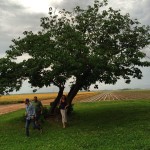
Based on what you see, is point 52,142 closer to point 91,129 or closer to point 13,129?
point 91,129

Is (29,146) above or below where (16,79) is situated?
below

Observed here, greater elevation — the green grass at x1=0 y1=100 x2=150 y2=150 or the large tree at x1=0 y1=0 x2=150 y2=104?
the large tree at x1=0 y1=0 x2=150 y2=104

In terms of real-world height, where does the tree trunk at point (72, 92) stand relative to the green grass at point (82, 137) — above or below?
above

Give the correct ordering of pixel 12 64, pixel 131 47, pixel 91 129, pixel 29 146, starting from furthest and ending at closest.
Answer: pixel 131 47
pixel 12 64
pixel 91 129
pixel 29 146

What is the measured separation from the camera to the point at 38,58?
27.9 metres

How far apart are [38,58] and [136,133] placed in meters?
9.71

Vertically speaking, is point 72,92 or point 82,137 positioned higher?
point 72,92

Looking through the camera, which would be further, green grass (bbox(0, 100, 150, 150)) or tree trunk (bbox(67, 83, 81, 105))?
tree trunk (bbox(67, 83, 81, 105))

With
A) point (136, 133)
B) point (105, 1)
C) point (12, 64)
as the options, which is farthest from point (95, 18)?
point (136, 133)

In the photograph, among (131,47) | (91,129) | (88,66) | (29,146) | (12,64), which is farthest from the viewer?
(131,47)

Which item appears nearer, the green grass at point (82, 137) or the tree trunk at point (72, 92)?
the green grass at point (82, 137)

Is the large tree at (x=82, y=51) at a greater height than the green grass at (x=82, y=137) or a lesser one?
greater

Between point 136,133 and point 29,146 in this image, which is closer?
point 29,146

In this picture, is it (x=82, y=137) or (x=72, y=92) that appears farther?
(x=72, y=92)
